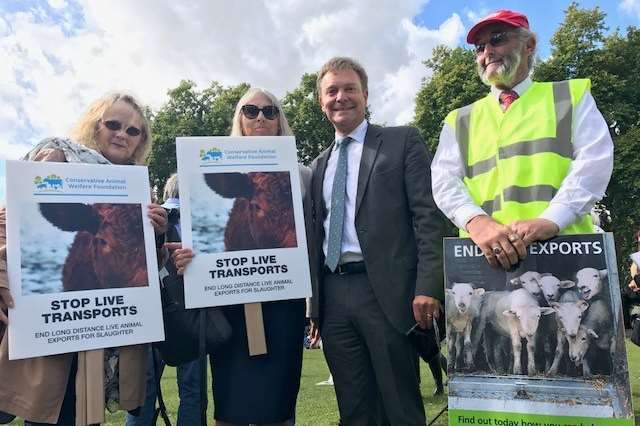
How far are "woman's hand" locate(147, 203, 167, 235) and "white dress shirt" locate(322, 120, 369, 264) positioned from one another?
983 millimetres

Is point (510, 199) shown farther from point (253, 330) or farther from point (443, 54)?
point (443, 54)

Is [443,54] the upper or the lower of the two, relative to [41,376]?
upper

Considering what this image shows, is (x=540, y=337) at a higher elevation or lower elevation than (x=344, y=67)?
lower

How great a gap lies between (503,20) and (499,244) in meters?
1.25

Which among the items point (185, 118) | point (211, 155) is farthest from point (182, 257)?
point (185, 118)

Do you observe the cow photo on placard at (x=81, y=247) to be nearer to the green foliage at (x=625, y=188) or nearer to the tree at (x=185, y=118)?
the green foliage at (x=625, y=188)

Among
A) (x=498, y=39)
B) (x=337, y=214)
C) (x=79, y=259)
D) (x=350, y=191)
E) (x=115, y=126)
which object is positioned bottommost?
(x=79, y=259)

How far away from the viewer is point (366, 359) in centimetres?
323

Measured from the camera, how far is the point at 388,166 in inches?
131

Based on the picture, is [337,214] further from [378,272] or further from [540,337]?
[540,337]

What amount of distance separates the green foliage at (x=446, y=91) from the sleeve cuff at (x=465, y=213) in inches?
921

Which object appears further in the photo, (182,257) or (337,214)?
(337,214)

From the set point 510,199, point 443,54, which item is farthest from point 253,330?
point 443,54

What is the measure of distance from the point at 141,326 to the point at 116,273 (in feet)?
1.03
